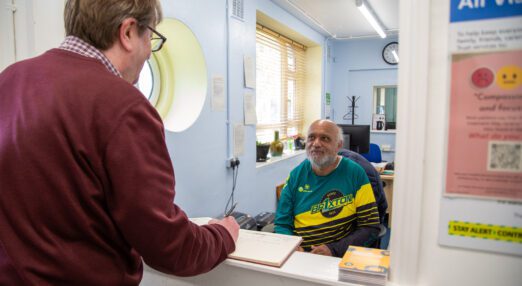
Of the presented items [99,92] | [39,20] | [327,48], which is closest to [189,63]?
[39,20]

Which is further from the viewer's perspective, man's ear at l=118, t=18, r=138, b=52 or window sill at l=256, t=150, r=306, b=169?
window sill at l=256, t=150, r=306, b=169

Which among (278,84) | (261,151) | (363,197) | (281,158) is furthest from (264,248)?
(278,84)

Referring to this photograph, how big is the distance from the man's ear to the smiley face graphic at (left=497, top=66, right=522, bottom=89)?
0.88 m

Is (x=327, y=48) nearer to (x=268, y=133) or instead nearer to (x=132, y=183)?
(x=268, y=133)

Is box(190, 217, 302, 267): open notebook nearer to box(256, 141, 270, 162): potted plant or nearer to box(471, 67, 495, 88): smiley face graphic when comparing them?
box(471, 67, 495, 88): smiley face graphic

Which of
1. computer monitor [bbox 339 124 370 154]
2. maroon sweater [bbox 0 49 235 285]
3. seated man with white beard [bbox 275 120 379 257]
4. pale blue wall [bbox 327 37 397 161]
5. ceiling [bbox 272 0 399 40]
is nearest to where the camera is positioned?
maroon sweater [bbox 0 49 235 285]

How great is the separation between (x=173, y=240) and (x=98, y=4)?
1.99ft

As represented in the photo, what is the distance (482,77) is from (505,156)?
187 millimetres

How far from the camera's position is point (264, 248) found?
1208 mm

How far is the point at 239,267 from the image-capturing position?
1.16m

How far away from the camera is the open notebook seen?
1.12m

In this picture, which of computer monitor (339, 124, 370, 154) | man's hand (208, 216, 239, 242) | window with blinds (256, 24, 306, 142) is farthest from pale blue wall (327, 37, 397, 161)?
man's hand (208, 216, 239, 242)

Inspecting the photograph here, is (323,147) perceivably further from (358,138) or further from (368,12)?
(368,12)

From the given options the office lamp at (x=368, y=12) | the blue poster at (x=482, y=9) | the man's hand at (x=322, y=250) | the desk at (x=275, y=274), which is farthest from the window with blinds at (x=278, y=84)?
the blue poster at (x=482, y=9)
